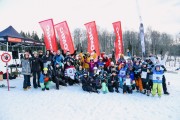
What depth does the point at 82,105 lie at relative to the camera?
8.47m

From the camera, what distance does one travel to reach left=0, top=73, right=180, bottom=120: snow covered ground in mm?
7262

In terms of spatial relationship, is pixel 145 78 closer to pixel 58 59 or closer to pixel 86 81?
pixel 86 81

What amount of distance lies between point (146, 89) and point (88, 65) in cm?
375

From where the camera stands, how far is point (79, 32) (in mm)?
82938

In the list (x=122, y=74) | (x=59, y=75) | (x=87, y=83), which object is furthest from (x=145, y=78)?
(x=59, y=75)

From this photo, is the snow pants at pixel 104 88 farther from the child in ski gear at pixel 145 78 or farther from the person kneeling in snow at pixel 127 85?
the child in ski gear at pixel 145 78

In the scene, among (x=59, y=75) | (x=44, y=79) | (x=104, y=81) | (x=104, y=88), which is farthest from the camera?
(x=59, y=75)

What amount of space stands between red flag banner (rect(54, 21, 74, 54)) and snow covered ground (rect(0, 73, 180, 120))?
13.3ft

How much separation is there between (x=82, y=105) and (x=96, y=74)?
9.88 feet

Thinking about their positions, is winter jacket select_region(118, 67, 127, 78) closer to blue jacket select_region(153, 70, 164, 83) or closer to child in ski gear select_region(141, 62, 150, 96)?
child in ski gear select_region(141, 62, 150, 96)

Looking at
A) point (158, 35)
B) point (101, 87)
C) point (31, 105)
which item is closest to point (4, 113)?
point (31, 105)

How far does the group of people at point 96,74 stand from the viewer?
1062 cm

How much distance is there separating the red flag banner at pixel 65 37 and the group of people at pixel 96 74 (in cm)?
225

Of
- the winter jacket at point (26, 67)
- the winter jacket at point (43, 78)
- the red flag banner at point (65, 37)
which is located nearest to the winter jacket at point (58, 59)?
the winter jacket at point (43, 78)
